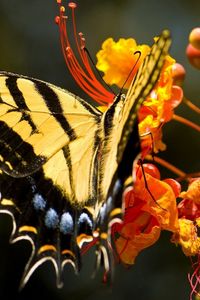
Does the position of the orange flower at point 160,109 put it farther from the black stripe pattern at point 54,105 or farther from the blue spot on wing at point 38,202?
the blue spot on wing at point 38,202

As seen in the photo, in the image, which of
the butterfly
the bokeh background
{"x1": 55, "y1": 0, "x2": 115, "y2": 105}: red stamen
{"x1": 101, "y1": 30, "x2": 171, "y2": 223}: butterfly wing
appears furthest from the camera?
the bokeh background

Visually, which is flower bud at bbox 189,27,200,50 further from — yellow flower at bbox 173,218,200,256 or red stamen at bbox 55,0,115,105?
yellow flower at bbox 173,218,200,256

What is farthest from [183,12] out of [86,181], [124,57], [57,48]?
[86,181]

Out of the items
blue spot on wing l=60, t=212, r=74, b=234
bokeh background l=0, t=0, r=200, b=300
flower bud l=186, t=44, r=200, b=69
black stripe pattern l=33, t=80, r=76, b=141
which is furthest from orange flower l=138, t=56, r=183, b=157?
bokeh background l=0, t=0, r=200, b=300

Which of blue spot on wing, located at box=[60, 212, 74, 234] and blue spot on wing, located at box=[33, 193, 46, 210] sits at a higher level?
blue spot on wing, located at box=[33, 193, 46, 210]

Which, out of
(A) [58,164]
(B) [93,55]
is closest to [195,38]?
(A) [58,164]

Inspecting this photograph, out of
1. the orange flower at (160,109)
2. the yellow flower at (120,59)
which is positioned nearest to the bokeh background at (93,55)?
Answer: the yellow flower at (120,59)
